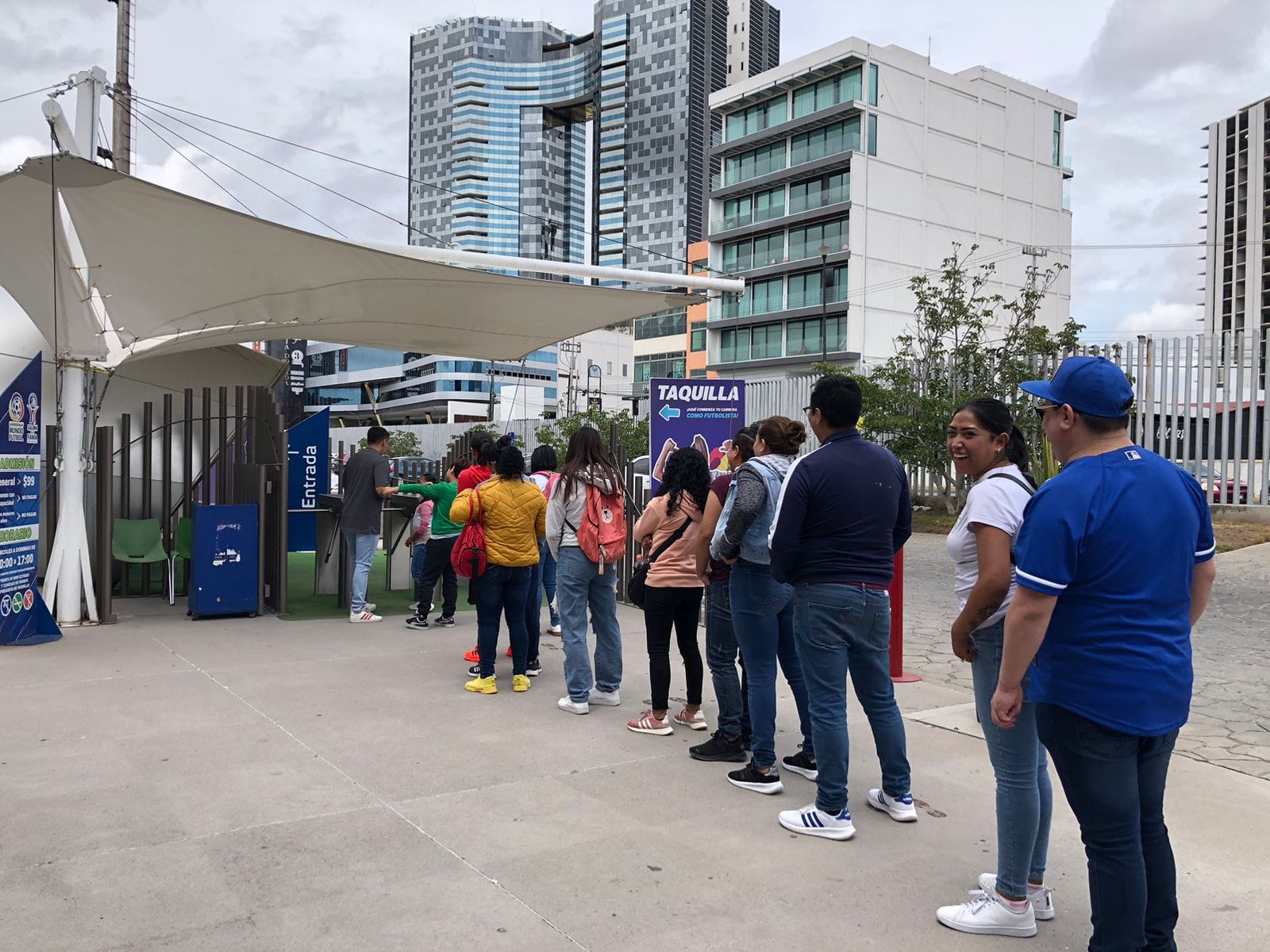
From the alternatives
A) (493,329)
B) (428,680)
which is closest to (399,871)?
(428,680)

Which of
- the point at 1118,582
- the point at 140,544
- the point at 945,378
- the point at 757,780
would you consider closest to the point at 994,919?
the point at 1118,582

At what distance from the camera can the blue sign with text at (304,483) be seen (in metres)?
11.4

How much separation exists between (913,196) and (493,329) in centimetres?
4944

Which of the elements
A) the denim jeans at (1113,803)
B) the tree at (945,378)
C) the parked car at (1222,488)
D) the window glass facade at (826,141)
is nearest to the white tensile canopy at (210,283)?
the denim jeans at (1113,803)

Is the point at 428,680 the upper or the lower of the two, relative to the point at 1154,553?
lower

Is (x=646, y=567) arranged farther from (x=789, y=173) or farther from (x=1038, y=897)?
(x=789, y=173)

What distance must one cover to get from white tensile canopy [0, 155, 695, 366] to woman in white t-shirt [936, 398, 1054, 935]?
6084 millimetres

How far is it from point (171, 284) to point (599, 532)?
16.0ft

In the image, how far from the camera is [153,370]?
1191 centimetres

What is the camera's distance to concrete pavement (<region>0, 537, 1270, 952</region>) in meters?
3.21

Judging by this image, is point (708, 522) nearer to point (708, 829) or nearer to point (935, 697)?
point (708, 829)

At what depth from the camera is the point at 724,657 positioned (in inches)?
200

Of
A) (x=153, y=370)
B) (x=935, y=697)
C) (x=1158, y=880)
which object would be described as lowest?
(x=935, y=697)

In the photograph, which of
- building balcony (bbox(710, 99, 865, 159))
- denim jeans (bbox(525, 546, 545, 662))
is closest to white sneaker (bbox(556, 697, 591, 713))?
denim jeans (bbox(525, 546, 545, 662))
